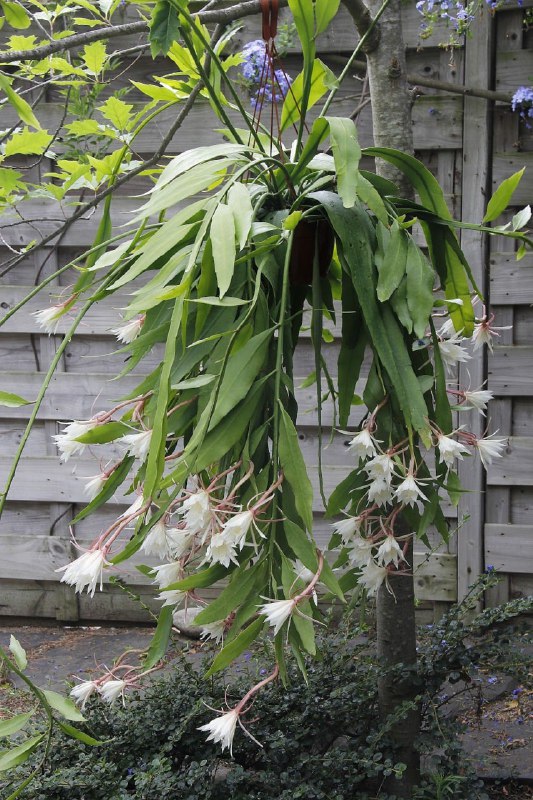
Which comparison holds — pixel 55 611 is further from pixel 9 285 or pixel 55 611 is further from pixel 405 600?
pixel 405 600

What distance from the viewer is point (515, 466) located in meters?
2.73

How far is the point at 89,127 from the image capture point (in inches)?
58.4

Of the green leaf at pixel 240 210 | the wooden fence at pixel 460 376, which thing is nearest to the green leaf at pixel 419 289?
the green leaf at pixel 240 210

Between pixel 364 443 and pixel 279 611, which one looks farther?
pixel 364 443

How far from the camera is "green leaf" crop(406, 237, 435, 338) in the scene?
105 centimetres

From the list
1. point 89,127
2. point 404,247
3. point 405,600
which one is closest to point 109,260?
point 404,247

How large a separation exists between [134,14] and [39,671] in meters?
2.25

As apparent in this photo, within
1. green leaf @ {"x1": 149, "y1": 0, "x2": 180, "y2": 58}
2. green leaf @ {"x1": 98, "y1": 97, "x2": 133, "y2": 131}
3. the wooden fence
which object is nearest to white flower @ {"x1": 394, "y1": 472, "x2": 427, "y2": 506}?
green leaf @ {"x1": 149, "y1": 0, "x2": 180, "y2": 58}

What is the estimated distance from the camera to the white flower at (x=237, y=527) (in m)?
0.90

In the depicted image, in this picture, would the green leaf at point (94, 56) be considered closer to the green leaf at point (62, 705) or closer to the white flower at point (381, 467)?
the white flower at point (381, 467)

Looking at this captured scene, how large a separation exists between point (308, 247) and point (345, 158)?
0.63 feet

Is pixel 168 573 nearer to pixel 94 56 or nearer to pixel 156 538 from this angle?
pixel 156 538

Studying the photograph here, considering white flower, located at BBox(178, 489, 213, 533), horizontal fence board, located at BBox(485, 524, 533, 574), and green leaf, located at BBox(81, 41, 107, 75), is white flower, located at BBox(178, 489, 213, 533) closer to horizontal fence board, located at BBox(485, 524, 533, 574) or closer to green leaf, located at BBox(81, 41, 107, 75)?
green leaf, located at BBox(81, 41, 107, 75)

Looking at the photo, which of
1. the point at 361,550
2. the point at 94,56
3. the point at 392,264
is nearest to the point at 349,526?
the point at 361,550
